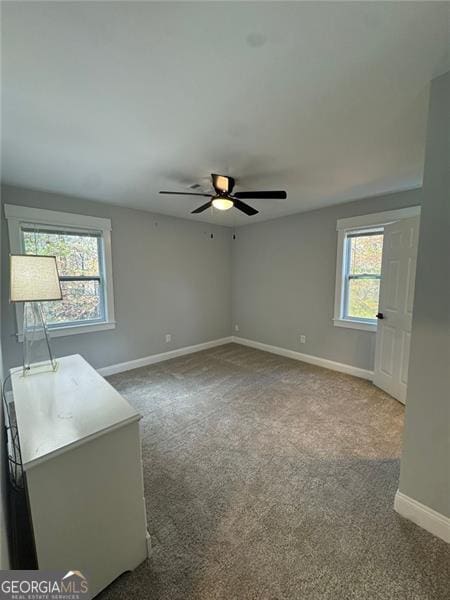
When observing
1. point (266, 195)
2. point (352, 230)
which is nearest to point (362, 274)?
point (352, 230)

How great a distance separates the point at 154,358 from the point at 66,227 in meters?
2.28

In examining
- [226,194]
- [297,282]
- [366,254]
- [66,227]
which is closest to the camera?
[226,194]

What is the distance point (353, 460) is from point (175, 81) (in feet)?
9.21

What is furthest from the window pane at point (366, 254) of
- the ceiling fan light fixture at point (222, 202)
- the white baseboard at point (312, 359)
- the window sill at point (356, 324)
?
the ceiling fan light fixture at point (222, 202)

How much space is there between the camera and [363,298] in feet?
11.7

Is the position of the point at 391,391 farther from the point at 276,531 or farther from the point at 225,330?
the point at 225,330

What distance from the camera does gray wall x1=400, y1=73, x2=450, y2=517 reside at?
1.33 meters

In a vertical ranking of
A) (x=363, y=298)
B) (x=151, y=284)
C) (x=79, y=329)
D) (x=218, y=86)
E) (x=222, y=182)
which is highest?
(x=218, y=86)

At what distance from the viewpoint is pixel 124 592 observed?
1171mm

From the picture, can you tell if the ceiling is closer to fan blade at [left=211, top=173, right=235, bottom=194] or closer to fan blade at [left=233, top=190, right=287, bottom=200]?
fan blade at [left=211, top=173, right=235, bottom=194]

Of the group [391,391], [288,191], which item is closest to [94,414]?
[288,191]

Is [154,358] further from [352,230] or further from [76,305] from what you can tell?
[352,230]

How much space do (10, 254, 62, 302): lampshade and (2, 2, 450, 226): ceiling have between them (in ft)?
3.02

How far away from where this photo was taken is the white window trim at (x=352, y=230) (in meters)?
3.12
